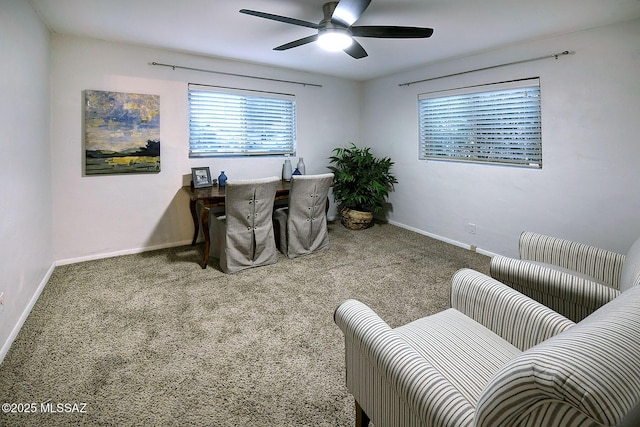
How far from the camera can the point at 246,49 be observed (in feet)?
11.6

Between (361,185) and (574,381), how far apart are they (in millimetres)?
4041

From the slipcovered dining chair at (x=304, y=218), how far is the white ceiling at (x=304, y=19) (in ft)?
4.74

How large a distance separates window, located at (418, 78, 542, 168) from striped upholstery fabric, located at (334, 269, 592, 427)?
7.77 ft

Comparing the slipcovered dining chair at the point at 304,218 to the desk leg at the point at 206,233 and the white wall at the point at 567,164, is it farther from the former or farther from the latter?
the white wall at the point at 567,164

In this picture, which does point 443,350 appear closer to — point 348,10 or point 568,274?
point 568,274

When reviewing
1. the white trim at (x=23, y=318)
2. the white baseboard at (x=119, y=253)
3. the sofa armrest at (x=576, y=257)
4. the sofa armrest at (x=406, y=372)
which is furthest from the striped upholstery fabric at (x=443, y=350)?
the white baseboard at (x=119, y=253)

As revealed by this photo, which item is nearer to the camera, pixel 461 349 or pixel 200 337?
pixel 461 349

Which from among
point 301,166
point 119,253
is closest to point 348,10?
point 301,166

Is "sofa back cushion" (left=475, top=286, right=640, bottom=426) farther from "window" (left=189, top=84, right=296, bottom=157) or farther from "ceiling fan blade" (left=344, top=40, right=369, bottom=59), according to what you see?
"window" (left=189, top=84, right=296, bottom=157)

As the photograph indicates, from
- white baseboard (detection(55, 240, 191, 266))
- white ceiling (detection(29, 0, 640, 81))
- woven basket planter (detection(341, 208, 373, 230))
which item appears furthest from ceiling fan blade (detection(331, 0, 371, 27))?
white baseboard (detection(55, 240, 191, 266))

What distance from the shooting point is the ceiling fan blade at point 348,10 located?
198cm

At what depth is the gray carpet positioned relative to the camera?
152cm

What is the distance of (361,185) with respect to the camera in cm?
455

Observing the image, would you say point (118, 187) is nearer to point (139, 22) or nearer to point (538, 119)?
point (139, 22)
